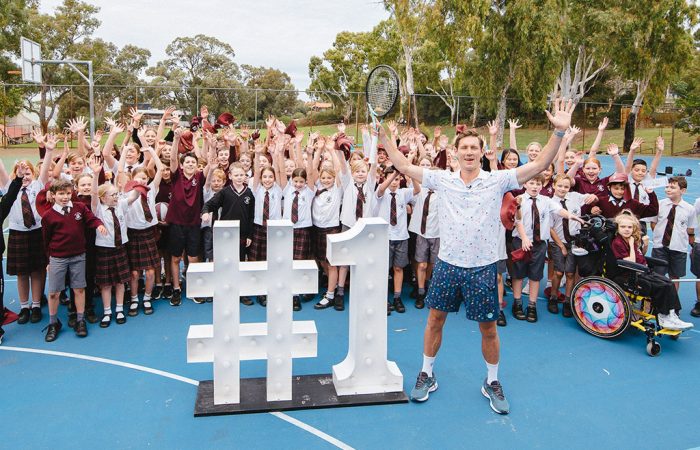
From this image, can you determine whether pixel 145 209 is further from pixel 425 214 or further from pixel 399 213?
pixel 425 214

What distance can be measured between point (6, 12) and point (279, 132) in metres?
34.0

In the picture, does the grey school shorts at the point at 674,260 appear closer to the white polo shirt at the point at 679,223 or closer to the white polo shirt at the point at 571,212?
the white polo shirt at the point at 679,223

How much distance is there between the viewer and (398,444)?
3.85 meters

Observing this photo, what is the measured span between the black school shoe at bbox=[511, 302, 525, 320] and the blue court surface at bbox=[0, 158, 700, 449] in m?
0.14

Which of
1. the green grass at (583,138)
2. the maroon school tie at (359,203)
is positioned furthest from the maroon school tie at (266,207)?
the green grass at (583,138)

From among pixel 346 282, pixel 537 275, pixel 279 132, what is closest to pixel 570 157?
pixel 537 275

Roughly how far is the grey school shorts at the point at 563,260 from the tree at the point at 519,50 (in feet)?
73.8

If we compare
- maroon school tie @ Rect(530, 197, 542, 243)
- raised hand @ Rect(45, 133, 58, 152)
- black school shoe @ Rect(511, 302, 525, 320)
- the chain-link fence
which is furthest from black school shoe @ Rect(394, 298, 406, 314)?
the chain-link fence

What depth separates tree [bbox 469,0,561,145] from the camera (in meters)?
27.0

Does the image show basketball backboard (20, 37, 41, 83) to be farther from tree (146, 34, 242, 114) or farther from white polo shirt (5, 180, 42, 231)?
tree (146, 34, 242, 114)

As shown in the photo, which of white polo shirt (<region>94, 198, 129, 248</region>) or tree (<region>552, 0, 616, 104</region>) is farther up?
tree (<region>552, 0, 616, 104</region>)

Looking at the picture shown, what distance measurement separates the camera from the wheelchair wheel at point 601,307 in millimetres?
5594

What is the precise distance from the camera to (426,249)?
6703 millimetres

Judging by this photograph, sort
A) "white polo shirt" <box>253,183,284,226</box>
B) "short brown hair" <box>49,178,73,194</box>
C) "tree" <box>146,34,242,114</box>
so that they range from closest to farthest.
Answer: "short brown hair" <box>49,178,73,194</box> < "white polo shirt" <box>253,183,284,226</box> < "tree" <box>146,34,242,114</box>
